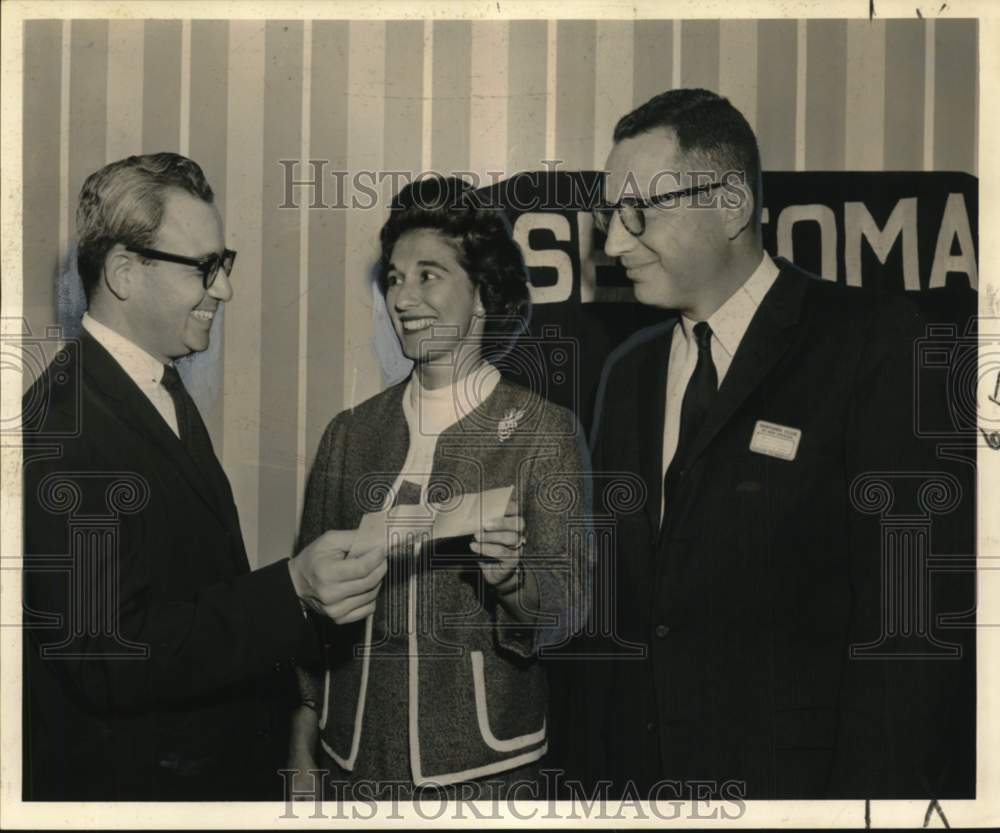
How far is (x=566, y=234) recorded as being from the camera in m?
3.18

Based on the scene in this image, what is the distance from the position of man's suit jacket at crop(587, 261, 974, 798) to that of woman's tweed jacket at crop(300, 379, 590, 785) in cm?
13

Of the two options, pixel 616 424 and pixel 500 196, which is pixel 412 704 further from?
pixel 500 196

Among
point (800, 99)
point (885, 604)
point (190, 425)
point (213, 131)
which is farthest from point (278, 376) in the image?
point (885, 604)

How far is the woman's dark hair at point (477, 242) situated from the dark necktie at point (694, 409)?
43 centimetres

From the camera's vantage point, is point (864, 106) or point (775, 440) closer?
point (775, 440)

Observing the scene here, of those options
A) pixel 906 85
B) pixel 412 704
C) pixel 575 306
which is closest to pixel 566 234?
pixel 575 306

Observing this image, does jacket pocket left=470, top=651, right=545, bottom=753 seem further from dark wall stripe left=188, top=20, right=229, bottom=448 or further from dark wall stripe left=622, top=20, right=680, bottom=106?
dark wall stripe left=622, top=20, right=680, bottom=106

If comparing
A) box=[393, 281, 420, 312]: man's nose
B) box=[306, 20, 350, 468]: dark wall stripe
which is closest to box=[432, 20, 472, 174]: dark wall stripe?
box=[306, 20, 350, 468]: dark wall stripe

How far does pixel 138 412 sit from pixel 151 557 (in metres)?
0.35

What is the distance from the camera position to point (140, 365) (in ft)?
10.3

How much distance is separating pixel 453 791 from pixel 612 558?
2.19 feet

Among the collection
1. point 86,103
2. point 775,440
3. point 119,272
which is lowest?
point 775,440

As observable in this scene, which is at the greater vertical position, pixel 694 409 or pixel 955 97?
pixel 955 97

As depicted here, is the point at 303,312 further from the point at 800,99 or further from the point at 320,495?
the point at 800,99
